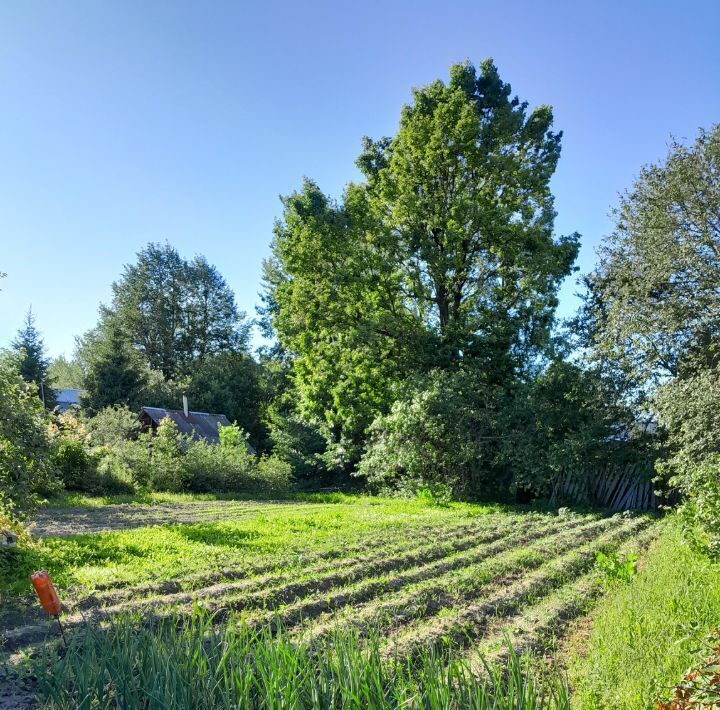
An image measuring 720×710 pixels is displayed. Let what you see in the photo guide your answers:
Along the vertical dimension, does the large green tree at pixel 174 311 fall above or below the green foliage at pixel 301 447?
above

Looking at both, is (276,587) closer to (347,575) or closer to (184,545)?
(347,575)

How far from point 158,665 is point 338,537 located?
231 inches

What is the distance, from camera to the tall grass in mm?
2520

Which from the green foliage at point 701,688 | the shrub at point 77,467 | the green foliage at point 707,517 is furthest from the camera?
the shrub at point 77,467

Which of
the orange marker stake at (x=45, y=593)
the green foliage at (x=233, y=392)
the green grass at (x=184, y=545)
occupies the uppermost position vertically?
the green foliage at (x=233, y=392)

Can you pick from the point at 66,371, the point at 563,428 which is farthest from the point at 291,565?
the point at 66,371

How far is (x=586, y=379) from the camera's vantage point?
13.9 m

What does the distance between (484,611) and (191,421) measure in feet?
80.4

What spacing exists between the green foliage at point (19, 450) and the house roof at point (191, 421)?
19198mm

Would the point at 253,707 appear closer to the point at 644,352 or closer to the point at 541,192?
the point at 644,352

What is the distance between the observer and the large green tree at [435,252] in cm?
1645

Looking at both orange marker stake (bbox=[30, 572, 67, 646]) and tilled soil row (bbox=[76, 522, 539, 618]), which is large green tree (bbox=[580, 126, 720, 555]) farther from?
orange marker stake (bbox=[30, 572, 67, 646])

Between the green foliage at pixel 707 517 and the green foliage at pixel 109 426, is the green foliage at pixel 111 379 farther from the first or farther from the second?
the green foliage at pixel 707 517

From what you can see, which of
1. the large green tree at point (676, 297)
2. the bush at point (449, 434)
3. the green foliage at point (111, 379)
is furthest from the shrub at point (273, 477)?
the green foliage at point (111, 379)
